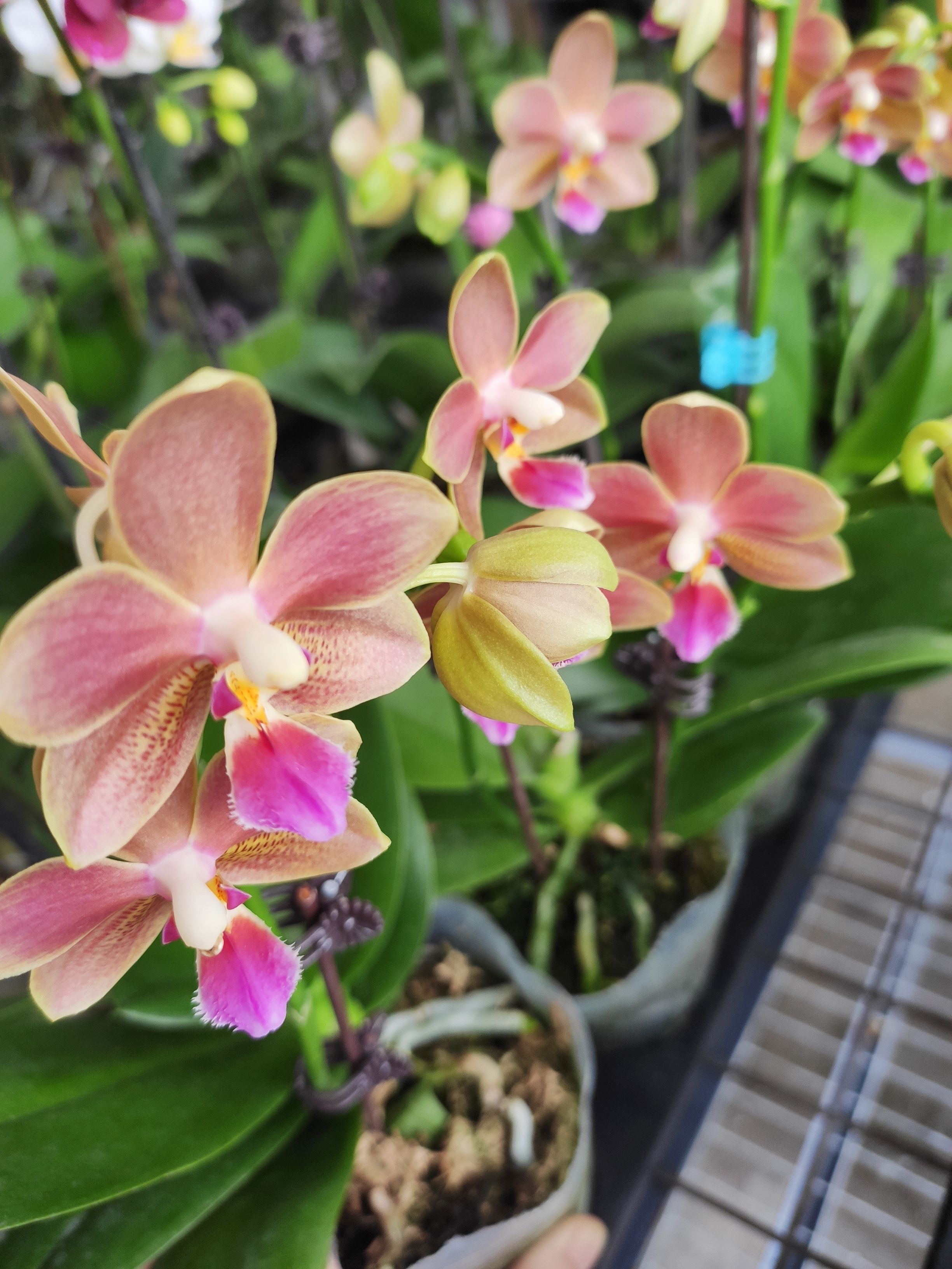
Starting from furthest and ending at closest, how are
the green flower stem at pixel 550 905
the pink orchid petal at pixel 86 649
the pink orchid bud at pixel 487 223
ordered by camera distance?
the pink orchid bud at pixel 487 223
the green flower stem at pixel 550 905
the pink orchid petal at pixel 86 649

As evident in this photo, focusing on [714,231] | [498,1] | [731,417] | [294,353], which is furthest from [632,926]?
[498,1]

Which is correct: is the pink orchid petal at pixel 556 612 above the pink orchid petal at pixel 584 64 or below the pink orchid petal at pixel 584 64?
below

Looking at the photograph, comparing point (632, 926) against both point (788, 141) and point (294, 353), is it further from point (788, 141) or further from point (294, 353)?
point (788, 141)

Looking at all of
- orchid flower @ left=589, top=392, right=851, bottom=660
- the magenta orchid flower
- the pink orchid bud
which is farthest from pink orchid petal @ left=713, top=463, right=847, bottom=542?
the pink orchid bud

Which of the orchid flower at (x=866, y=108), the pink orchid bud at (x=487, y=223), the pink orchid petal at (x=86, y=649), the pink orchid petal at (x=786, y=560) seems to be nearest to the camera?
the pink orchid petal at (x=86, y=649)

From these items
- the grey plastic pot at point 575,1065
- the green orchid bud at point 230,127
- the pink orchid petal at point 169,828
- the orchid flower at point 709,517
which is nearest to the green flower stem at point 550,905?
the grey plastic pot at point 575,1065

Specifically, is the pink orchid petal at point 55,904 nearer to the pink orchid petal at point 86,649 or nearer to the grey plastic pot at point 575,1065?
the pink orchid petal at point 86,649

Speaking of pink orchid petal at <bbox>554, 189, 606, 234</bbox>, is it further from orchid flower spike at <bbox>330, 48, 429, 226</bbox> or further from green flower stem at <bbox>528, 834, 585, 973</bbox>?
green flower stem at <bbox>528, 834, 585, 973</bbox>
